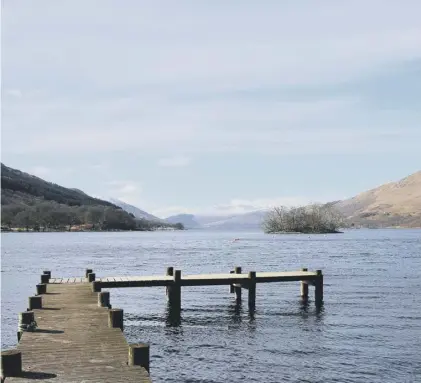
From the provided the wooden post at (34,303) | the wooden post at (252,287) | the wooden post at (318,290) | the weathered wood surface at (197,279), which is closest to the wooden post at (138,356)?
the wooden post at (34,303)

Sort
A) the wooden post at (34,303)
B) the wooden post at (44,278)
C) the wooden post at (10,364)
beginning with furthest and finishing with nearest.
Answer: the wooden post at (44,278), the wooden post at (34,303), the wooden post at (10,364)

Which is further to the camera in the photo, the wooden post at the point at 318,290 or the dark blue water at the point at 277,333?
the wooden post at the point at 318,290

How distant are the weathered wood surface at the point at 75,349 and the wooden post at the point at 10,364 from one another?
21 centimetres

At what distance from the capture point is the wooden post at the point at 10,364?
14961 mm

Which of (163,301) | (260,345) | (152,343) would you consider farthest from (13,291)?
(260,345)

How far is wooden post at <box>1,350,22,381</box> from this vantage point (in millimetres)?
14961

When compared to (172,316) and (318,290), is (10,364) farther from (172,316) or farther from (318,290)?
(318,290)

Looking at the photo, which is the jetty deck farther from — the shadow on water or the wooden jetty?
the wooden jetty

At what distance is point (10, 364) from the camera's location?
15031 mm

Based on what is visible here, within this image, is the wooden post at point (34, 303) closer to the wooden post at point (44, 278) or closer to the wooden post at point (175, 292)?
the wooden post at point (44, 278)

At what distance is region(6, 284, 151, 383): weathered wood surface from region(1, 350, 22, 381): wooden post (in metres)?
0.21

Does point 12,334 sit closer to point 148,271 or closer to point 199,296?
point 199,296

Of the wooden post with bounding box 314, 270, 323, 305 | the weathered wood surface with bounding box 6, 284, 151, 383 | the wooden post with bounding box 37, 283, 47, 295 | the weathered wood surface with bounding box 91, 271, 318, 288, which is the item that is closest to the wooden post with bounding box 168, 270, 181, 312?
the weathered wood surface with bounding box 91, 271, 318, 288

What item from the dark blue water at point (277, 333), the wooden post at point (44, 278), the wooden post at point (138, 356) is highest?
the wooden post at point (44, 278)
